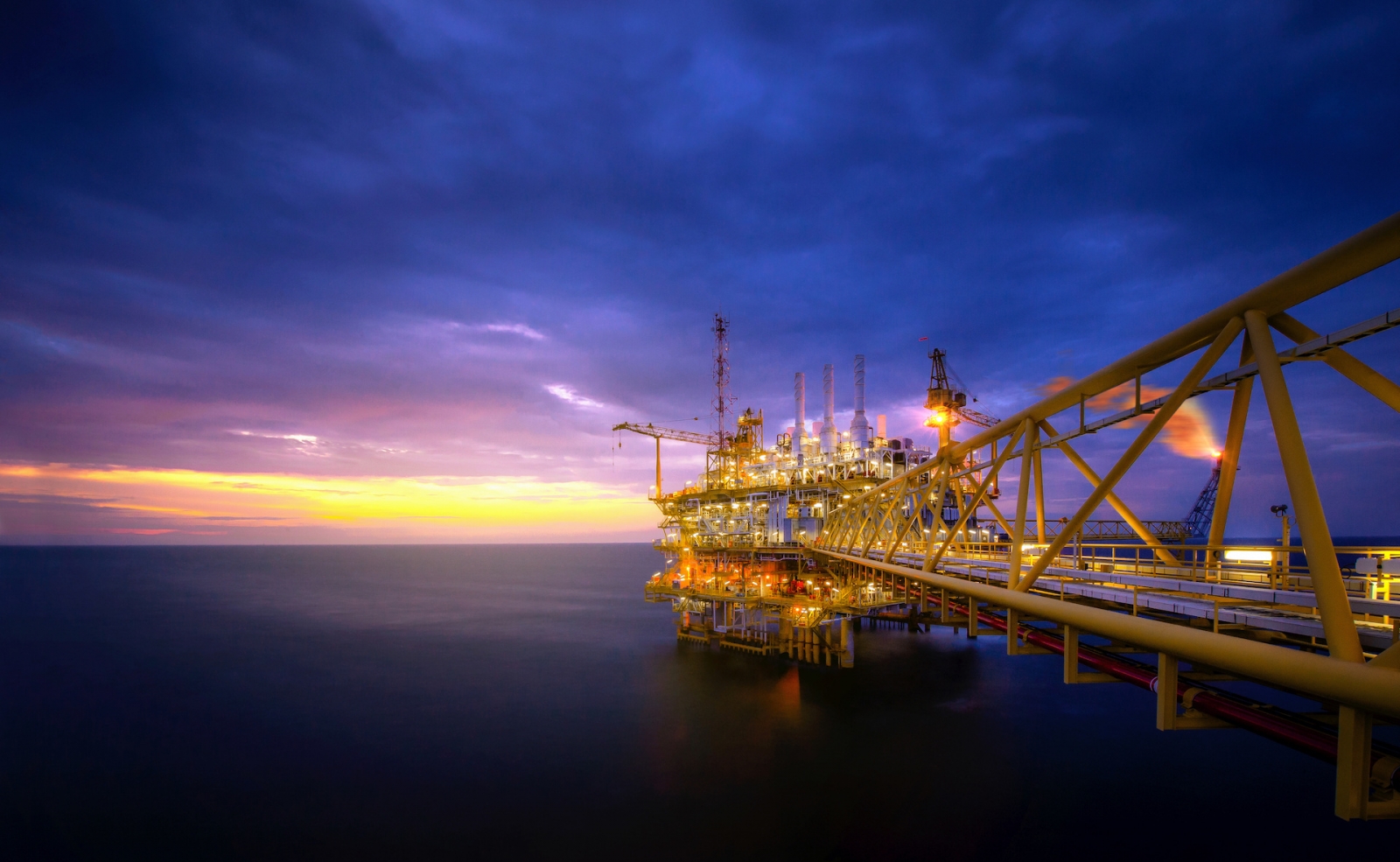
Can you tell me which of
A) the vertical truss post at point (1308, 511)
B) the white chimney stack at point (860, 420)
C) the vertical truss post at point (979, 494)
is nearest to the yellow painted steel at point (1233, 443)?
the vertical truss post at point (1308, 511)

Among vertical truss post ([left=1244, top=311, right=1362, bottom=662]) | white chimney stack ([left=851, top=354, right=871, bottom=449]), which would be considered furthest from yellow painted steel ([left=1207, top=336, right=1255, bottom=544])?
white chimney stack ([left=851, top=354, right=871, bottom=449])

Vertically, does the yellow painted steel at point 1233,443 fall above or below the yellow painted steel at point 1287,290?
below

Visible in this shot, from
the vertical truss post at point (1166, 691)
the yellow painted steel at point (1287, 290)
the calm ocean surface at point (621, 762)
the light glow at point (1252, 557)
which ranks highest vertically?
the yellow painted steel at point (1287, 290)

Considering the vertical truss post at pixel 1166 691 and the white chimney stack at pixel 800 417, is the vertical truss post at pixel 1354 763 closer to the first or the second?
the vertical truss post at pixel 1166 691

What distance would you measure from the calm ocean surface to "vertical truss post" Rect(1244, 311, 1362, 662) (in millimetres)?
23365

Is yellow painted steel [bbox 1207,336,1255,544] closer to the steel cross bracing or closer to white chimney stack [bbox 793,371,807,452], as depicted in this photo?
the steel cross bracing

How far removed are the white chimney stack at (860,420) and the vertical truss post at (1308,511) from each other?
6065cm

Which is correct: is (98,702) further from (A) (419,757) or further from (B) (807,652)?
(B) (807,652)

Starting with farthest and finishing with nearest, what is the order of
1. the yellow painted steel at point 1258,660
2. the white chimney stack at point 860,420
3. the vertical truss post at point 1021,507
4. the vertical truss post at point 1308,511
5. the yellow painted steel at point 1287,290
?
the white chimney stack at point 860,420
the vertical truss post at point 1021,507
the yellow painted steel at point 1287,290
the vertical truss post at point 1308,511
the yellow painted steel at point 1258,660

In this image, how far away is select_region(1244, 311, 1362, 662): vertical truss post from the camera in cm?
648

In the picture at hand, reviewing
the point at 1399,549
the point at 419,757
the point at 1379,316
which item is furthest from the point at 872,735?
the point at 1379,316

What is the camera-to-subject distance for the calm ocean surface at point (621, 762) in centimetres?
2600

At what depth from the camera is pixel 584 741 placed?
122 feet

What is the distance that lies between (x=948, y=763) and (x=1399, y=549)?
90.3 ft
